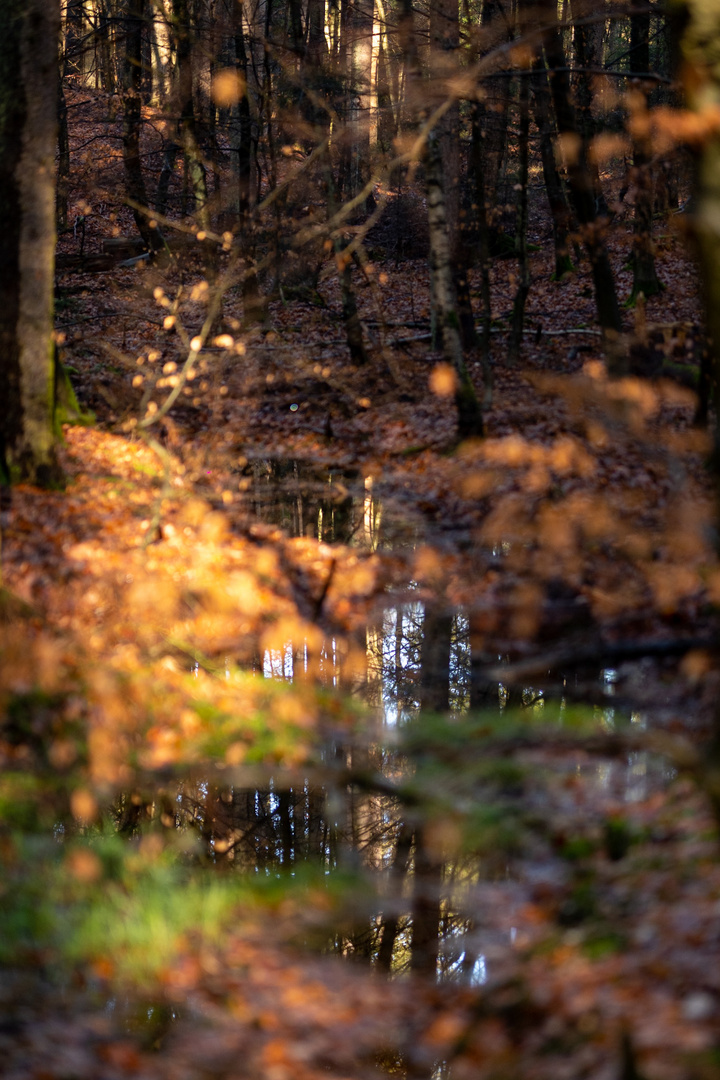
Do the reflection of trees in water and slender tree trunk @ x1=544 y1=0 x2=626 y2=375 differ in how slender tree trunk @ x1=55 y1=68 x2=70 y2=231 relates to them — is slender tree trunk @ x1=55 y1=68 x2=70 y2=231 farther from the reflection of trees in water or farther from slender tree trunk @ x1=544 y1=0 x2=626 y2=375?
the reflection of trees in water

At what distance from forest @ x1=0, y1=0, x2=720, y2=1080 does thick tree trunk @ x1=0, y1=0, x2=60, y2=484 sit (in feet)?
0.11

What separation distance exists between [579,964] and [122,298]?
22.2 m

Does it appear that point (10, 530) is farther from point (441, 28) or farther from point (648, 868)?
point (441, 28)

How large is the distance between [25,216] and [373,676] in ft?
21.7

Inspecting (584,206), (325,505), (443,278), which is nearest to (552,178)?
(584,206)

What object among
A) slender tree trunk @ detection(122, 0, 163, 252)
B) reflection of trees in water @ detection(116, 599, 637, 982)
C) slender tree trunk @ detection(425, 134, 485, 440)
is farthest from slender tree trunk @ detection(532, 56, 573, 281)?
reflection of trees in water @ detection(116, 599, 637, 982)

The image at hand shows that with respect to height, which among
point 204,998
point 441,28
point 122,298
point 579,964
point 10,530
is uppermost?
point 441,28

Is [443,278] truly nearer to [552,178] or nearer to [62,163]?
[552,178]

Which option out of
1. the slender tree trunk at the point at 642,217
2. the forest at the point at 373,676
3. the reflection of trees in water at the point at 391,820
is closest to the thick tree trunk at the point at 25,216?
the forest at the point at 373,676

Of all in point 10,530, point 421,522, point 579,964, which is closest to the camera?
point 579,964

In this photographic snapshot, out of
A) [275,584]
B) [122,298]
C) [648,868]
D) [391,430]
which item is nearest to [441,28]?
[391,430]

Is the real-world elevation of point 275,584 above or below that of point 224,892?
above

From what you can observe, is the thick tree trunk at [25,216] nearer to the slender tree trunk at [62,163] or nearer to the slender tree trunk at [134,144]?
the slender tree trunk at [134,144]

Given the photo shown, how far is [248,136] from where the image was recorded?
2166 cm
